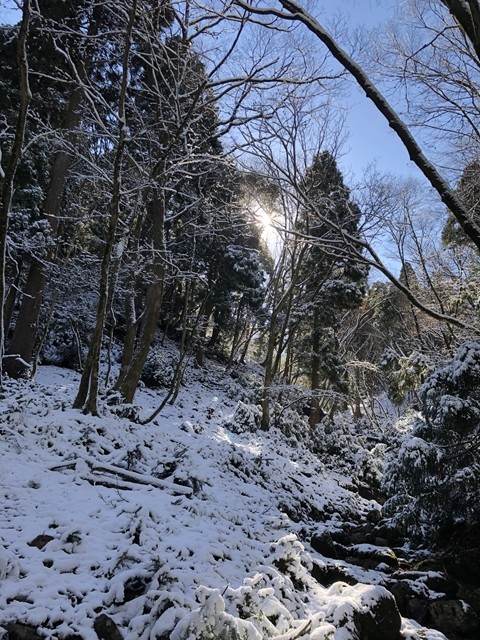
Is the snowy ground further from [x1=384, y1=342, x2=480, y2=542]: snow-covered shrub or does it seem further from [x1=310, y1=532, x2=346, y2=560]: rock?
[x1=384, y1=342, x2=480, y2=542]: snow-covered shrub

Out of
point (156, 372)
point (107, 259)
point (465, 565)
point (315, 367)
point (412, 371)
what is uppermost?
point (107, 259)

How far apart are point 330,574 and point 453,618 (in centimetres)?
149

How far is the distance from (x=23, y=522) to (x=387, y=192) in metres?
12.6

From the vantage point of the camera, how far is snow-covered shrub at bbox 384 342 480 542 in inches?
230

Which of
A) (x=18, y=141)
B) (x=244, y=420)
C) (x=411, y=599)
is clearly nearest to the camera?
(x=18, y=141)

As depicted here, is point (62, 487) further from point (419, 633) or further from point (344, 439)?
point (344, 439)

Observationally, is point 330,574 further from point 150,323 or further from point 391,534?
point 150,323

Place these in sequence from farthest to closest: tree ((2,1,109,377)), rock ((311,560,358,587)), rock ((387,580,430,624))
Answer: tree ((2,1,109,377)) < rock ((311,560,358,587)) < rock ((387,580,430,624))

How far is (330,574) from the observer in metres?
5.35

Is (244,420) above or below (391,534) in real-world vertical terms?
above

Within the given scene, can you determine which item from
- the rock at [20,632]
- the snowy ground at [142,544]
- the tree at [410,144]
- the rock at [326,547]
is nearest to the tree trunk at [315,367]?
the snowy ground at [142,544]

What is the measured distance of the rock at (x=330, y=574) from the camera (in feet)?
16.6

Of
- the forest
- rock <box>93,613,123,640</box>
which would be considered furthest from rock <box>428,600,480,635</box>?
rock <box>93,613,123,640</box>

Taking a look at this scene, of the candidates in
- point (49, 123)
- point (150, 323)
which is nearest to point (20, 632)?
point (150, 323)
